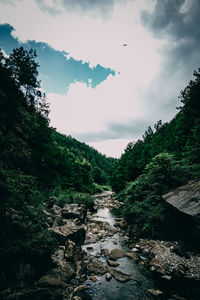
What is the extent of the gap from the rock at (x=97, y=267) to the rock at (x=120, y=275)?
0.39m

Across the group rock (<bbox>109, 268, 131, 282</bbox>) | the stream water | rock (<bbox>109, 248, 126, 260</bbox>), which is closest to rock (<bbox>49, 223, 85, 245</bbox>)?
the stream water

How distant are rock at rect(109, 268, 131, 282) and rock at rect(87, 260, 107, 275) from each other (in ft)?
1.29

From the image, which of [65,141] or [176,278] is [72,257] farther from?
[65,141]

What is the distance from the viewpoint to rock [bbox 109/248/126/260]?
29.5 feet

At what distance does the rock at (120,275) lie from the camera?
695 cm

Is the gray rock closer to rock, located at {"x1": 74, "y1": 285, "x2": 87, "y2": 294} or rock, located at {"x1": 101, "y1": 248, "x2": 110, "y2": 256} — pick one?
rock, located at {"x1": 101, "y1": 248, "x2": 110, "y2": 256}

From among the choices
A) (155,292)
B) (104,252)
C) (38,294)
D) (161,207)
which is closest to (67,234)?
(104,252)

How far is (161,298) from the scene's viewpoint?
5809 mm

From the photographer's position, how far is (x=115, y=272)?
24.4 ft

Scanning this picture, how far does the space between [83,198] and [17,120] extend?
15.3 m

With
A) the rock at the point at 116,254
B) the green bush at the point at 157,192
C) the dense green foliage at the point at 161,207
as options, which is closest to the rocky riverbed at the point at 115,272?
the rock at the point at 116,254

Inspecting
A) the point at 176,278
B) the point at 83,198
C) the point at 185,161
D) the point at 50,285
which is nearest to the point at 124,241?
the point at 176,278

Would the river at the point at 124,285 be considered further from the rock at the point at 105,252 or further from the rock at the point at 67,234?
the rock at the point at 67,234

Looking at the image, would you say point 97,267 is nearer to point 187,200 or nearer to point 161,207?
point 161,207
